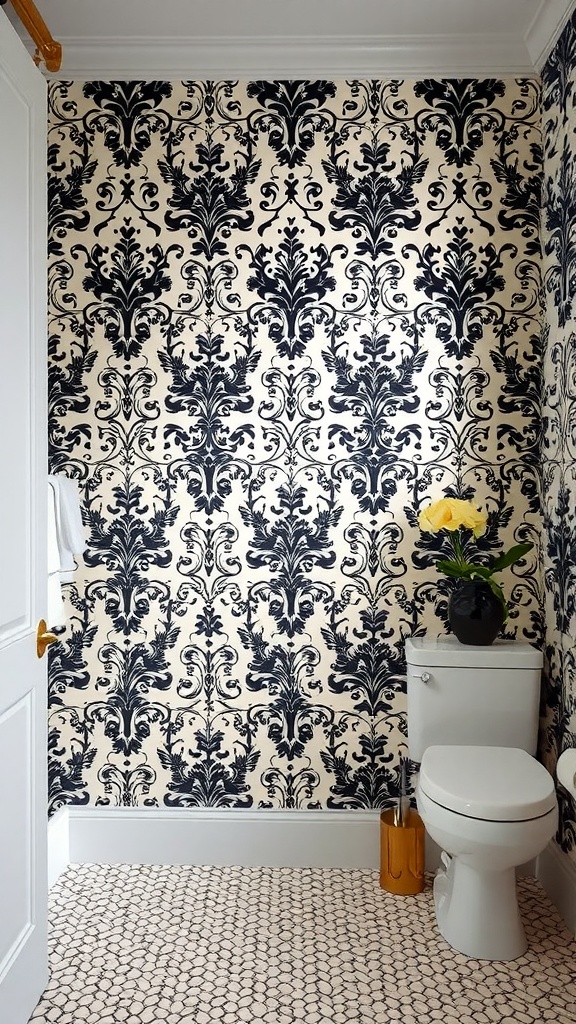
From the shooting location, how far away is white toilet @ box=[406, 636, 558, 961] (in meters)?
2.01

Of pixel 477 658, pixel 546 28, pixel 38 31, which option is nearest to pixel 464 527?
pixel 477 658

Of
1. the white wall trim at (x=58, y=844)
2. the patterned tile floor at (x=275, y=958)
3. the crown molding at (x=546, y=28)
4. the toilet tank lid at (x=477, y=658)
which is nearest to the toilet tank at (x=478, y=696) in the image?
the toilet tank lid at (x=477, y=658)

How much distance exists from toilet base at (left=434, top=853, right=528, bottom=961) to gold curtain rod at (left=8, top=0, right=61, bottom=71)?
2393 mm

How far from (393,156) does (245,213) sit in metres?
0.54

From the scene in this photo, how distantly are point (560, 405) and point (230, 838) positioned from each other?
71.6 inches

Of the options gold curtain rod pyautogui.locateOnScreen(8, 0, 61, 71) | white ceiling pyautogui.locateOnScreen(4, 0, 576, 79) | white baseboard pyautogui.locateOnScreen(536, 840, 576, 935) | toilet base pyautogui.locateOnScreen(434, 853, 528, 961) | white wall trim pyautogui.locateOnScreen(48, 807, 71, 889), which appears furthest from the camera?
white wall trim pyautogui.locateOnScreen(48, 807, 71, 889)

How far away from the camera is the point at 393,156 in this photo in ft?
8.62

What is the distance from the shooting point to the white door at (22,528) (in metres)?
1.71

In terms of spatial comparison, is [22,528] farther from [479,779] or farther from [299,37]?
[299,37]

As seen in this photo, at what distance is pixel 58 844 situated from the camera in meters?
2.59

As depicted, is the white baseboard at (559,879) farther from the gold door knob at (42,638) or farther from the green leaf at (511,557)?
the gold door knob at (42,638)

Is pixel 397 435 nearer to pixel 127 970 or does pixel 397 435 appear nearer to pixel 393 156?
pixel 393 156

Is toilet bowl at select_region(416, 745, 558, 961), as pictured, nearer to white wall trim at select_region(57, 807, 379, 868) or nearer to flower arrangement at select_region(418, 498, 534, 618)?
white wall trim at select_region(57, 807, 379, 868)

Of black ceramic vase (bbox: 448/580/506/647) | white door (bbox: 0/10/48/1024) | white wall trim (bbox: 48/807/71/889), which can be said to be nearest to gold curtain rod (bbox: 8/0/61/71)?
white door (bbox: 0/10/48/1024)
